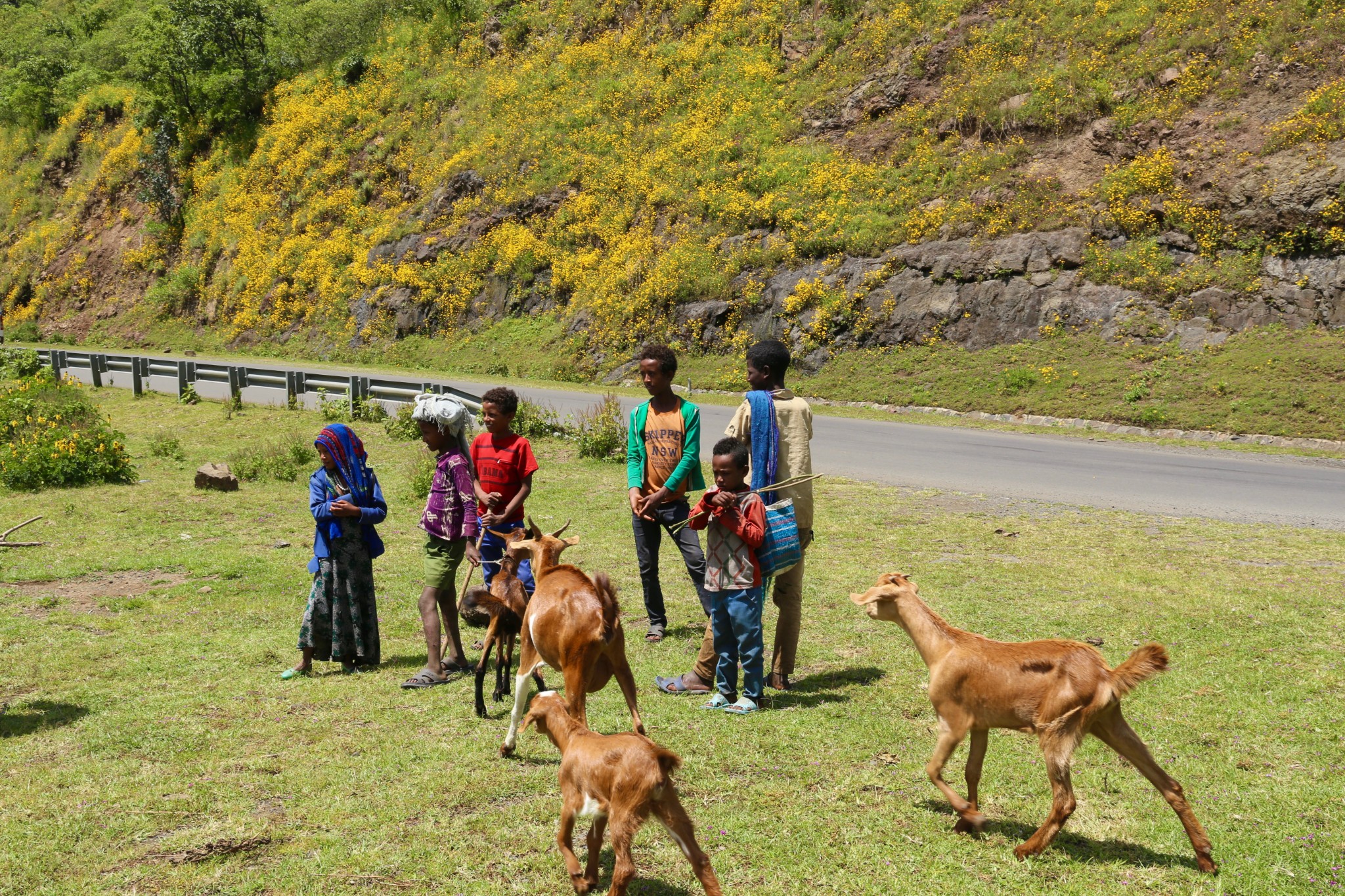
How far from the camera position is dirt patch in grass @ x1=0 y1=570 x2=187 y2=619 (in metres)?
7.93

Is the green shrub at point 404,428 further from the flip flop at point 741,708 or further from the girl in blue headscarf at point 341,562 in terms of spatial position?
the flip flop at point 741,708

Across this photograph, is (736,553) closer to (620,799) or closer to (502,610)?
(502,610)

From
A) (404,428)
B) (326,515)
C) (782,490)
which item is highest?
(782,490)

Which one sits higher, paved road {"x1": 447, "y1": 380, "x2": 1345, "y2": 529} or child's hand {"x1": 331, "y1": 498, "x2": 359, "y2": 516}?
child's hand {"x1": 331, "y1": 498, "x2": 359, "y2": 516}

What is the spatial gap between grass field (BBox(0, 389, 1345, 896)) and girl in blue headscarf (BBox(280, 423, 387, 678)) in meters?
0.24

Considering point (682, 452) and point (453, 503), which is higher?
point (682, 452)

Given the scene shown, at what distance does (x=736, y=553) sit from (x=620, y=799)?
6.87 feet

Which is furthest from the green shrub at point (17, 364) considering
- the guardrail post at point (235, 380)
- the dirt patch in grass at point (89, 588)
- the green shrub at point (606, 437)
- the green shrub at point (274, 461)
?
the dirt patch in grass at point (89, 588)

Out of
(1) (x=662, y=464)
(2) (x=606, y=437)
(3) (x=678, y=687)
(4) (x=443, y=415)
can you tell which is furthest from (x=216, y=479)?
(3) (x=678, y=687)

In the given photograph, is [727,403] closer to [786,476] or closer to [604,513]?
[604,513]

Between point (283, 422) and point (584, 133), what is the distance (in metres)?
18.5

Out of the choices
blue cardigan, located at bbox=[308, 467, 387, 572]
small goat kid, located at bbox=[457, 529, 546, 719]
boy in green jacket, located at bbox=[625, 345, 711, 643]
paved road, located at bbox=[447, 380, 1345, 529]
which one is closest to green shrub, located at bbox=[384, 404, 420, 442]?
paved road, located at bbox=[447, 380, 1345, 529]

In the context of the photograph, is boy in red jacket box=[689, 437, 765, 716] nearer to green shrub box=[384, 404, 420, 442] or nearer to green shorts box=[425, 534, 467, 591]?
green shorts box=[425, 534, 467, 591]

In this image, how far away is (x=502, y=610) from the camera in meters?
5.60
